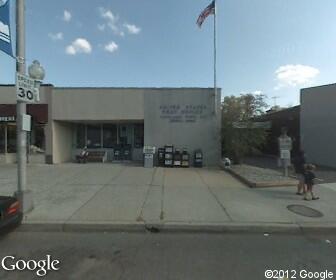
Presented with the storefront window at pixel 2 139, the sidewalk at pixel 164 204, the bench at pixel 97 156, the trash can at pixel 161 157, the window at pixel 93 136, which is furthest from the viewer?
the window at pixel 93 136

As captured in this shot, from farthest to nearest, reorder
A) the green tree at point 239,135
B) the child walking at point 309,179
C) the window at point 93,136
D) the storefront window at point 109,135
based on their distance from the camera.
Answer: the window at point 93,136
the storefront window at point 109,135
the green tree at point 239,135
the child walking at point 309,179

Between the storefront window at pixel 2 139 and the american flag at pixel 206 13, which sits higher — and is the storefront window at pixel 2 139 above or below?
below

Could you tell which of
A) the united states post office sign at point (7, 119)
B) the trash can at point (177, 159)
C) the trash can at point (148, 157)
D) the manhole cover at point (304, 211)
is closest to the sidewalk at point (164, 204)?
the manhole cover at point (304, 211)

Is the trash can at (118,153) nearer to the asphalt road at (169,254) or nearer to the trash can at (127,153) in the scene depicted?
the trash can at (127,153)

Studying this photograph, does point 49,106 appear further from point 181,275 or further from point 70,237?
point 181,275

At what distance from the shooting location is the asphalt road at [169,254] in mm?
4699

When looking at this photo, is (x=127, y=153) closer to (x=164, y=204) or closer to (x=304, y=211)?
(x=164, y=204)

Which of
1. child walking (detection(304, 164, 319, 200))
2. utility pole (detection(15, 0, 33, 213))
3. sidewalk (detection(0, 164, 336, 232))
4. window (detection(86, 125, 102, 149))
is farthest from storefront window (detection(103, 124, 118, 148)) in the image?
child walking (detection(304, 164, 319, 200))

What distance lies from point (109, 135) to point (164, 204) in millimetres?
13343

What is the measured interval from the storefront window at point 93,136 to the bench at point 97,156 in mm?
584

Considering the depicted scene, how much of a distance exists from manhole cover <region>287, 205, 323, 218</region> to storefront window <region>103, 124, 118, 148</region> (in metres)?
14.3

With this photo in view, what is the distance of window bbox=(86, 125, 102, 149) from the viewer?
2133 cm

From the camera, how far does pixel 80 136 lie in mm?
21891

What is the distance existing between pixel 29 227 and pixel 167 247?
294cm
